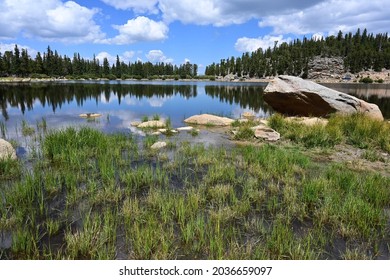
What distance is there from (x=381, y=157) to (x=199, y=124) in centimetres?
1118

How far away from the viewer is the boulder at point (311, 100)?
58.5ft

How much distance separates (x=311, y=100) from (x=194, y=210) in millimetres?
15641

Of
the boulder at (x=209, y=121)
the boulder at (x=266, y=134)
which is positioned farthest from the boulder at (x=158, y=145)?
the boulder at (x=209, y=121)

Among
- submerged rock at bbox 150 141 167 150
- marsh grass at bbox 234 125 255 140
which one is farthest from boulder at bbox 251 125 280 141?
submerged rock at bbox 150 141 167 150

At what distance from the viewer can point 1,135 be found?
13859 mm

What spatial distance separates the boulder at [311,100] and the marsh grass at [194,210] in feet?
34.2

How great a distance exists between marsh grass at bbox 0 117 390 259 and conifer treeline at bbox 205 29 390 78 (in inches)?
6359

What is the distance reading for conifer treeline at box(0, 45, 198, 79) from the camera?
104375mm

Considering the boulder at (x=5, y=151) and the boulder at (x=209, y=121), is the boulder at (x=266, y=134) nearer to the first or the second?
the boulder at (x=209, y=121)

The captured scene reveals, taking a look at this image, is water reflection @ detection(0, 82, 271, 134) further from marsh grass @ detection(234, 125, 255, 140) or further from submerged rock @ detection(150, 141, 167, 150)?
marsh grass @ detection(234, 125, 255, 140)

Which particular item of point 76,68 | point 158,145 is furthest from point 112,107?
point 76,68

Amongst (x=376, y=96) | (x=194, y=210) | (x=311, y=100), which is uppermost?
(x=311, y=100)

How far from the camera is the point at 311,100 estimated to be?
18.4 m

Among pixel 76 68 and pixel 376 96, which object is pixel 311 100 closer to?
pixel 376 96
